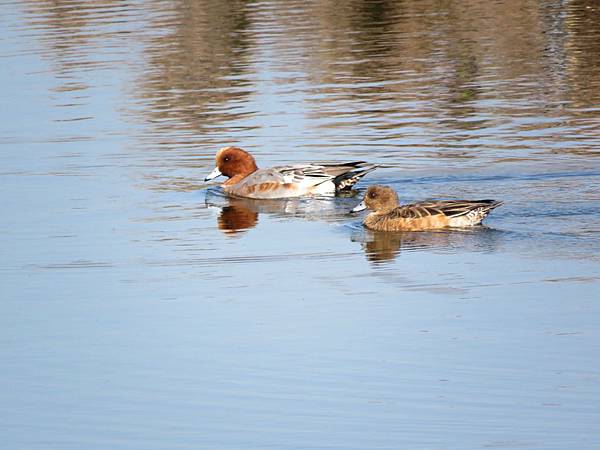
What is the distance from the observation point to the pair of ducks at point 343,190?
1302cm

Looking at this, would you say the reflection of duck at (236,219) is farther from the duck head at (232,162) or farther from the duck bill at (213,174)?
the duck head at (232,162)

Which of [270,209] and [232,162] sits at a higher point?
[232,162]

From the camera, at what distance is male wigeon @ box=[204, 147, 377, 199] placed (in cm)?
1495

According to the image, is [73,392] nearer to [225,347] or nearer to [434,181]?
[225,347]

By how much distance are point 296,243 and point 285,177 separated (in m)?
2.41

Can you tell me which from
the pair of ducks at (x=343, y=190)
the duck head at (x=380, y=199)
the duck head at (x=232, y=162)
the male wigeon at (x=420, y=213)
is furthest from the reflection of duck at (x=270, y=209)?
the male wigeon at (x=420, y=213)

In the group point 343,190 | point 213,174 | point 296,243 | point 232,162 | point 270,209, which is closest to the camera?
point 296,243

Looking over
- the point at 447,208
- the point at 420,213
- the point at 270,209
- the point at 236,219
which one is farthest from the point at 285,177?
the point at 447,208

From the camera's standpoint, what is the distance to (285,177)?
15148 millimetres

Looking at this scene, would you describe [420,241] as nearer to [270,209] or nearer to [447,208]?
[447,208]

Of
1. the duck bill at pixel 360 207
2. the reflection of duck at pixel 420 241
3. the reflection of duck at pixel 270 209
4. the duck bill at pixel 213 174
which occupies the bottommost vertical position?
the reflection of duck at pixel 270 209

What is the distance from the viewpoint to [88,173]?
16516mm

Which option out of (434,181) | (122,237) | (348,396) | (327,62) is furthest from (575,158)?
(327,62)

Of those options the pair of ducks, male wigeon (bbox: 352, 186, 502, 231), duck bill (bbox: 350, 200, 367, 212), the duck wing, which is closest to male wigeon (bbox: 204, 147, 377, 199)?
the pair of ducks
